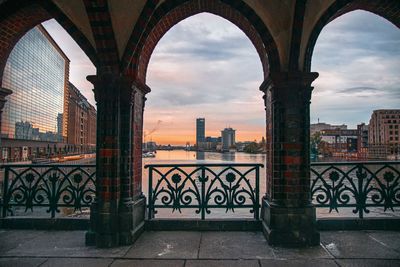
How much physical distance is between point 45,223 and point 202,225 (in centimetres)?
278

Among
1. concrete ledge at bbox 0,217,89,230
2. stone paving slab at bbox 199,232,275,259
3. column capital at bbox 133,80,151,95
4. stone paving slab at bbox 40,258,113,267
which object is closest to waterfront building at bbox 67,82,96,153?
concrete ledge at bbox 0,217,89,230

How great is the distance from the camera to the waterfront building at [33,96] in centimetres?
4586

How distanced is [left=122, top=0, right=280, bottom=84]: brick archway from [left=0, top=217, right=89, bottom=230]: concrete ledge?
273 centimetres

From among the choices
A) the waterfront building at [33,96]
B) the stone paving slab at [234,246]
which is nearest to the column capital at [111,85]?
the stone paving slab at [234,246]

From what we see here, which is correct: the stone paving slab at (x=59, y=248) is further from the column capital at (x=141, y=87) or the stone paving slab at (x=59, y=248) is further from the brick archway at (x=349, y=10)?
the brick archway at (x=349, y=10)

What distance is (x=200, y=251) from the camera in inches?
152

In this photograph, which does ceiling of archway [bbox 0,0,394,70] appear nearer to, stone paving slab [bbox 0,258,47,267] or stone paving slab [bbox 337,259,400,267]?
stone paving slab [bbox 337,259,400,267]

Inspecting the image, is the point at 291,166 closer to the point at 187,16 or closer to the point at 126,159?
the point at 126,159

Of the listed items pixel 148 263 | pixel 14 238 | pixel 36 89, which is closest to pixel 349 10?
pixel 148 263

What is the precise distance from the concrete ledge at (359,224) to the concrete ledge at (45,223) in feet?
13.7

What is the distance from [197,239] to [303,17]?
379 cm

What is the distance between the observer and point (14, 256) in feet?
12.1

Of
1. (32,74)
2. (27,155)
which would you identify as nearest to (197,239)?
(32,74)

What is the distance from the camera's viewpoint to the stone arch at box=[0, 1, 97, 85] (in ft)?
14.3
